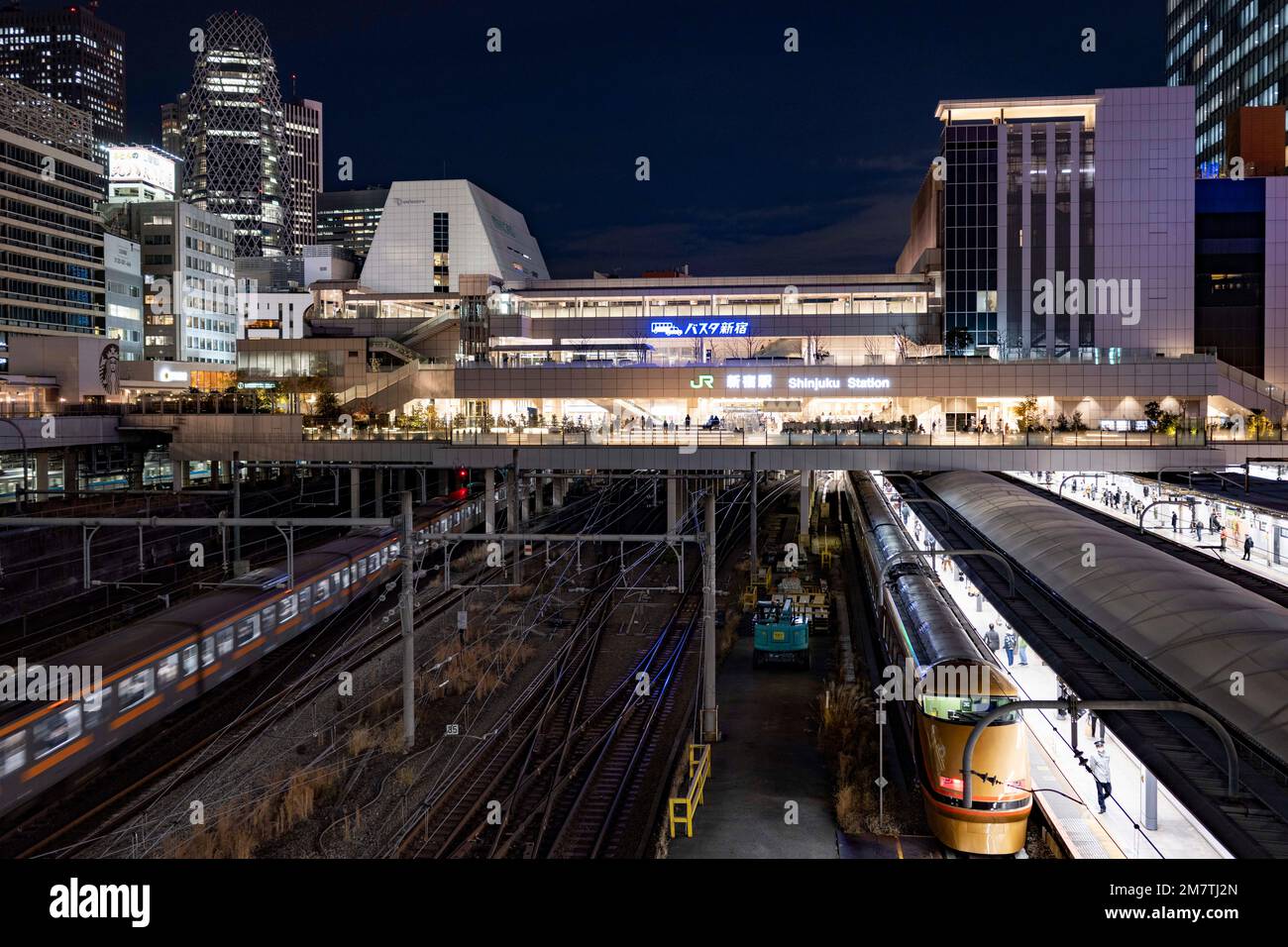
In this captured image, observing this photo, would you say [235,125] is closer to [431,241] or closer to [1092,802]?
[431,241]

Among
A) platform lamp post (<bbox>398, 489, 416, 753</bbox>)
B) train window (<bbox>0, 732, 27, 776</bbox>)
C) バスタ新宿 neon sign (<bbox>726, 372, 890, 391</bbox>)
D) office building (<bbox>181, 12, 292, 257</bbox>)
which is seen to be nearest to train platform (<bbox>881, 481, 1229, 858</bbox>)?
platform lamp post (<bbox>398, 489, 416, 753</bbox>)

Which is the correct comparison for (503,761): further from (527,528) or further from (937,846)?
(527,528)

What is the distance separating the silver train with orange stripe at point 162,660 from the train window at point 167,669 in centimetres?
2

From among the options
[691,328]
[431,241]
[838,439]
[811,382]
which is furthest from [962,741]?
[431,241]

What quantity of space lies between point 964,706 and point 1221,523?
58.7 ft

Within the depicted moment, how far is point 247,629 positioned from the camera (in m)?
21.0

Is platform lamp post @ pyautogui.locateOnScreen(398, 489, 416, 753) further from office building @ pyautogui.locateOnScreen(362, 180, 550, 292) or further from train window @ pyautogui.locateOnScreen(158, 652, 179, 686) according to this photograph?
office building @ pyautogui.locateOnScreen(362, 180, 550, 292)

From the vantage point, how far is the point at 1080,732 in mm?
14922

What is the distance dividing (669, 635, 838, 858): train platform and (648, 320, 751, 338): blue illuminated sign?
127ft

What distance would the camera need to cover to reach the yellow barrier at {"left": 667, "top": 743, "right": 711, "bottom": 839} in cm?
1357

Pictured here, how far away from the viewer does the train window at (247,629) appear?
2059 cm
